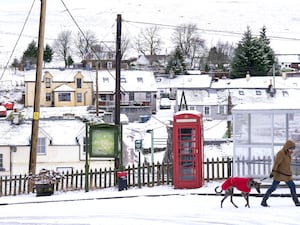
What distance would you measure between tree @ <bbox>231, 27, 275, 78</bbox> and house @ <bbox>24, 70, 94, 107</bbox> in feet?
64.8

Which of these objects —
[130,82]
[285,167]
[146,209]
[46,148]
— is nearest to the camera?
[285,167]

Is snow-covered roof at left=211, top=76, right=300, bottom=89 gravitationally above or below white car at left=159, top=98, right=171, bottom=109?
above

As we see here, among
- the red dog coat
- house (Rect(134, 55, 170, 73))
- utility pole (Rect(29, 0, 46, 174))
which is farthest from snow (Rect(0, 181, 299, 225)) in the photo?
house (Rect(134, 55, 170, 73))

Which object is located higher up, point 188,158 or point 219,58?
point 219,58

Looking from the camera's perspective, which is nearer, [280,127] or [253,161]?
[280,127]

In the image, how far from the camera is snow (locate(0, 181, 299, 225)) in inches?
545

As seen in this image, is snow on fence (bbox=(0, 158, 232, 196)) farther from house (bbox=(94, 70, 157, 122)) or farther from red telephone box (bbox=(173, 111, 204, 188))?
house (bbox=(94, 70, 157, 122))

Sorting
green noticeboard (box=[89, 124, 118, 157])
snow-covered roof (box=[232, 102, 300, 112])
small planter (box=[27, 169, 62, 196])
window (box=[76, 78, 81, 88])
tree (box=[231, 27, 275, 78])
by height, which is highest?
tree (box=[231, 27, 275, 78])

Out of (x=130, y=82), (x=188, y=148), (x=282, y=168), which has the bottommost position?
(x=282, y=168)

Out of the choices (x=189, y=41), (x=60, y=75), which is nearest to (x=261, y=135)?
(x=60, y=75)

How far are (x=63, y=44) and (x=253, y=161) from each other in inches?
5480

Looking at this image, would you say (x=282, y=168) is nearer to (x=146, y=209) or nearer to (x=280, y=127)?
(x=280, y=127)

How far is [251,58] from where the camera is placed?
82.4 m

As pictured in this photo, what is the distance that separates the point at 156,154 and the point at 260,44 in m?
35.4
